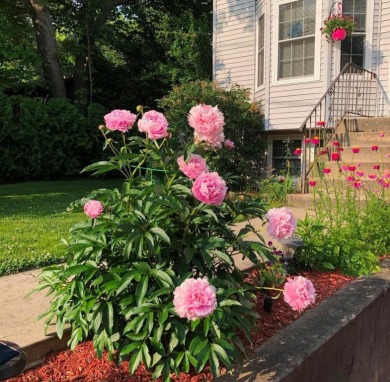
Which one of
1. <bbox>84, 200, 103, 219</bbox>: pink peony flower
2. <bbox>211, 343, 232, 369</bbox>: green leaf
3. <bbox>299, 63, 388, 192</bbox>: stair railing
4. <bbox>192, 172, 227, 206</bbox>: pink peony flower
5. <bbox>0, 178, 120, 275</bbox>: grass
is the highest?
<bbox>299, 63, 388, 192</bbox>: stair railing

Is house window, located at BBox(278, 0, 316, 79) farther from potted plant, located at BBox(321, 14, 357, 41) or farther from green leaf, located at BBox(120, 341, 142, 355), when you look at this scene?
green leaf, located at BBox(120, 341, 142, 355)

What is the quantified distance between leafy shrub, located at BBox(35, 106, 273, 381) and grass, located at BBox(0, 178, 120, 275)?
396mm

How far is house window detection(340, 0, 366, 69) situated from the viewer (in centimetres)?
968

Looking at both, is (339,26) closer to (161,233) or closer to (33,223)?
(33,223)

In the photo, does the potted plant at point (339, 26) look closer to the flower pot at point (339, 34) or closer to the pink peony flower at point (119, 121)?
the flower pot at point (339, 34)

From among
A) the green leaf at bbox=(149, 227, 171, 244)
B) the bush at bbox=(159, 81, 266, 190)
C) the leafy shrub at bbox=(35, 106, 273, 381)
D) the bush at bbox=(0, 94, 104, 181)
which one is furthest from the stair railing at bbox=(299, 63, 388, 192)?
the green leaf at bbox=(149, 227, 171, 244)

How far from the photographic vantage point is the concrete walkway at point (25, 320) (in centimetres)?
229

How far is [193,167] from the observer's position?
2039 mm

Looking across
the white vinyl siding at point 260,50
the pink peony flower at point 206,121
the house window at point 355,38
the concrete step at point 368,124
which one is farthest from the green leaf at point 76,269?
the white vinyl siding at point 260,50

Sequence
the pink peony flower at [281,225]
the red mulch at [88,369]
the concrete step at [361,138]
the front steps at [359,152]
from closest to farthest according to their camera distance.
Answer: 1. the red mulch at [88,369]
2. the pink peony flower at [281,225]
3. the front steps at [359,152]
4. the concrete step at [361,138]

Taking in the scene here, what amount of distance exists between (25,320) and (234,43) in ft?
35.1

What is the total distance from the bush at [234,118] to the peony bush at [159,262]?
7445mm

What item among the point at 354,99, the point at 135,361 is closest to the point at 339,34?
the point at 354,99

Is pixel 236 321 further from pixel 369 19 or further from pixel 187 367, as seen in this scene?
pixel 369 19
